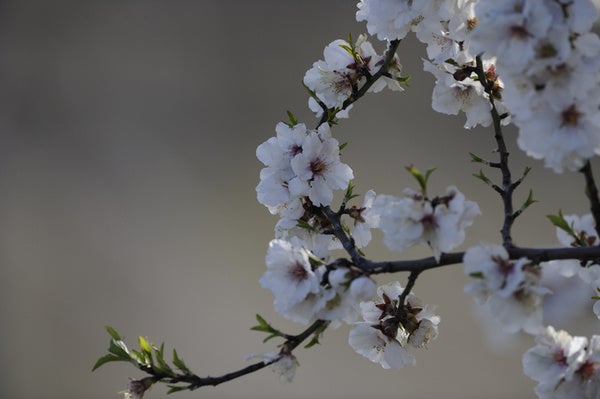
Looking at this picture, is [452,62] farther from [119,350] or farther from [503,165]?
[119,350]

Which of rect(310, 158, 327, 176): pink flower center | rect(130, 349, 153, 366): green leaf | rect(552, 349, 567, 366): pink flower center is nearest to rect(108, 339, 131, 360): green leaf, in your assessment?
rect(130, 349, 153, 366): green leaf

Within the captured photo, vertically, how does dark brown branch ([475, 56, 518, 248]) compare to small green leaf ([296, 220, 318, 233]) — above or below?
above

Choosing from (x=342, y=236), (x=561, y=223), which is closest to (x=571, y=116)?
(x=561, y=223)

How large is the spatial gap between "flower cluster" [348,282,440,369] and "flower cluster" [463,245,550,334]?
16 centimetres

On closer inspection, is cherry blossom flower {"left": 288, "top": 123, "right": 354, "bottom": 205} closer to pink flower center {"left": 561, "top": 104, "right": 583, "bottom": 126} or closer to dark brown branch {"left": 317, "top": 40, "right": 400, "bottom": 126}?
dark brown branch {"left": 317, "top": 40, "right": 400, "bottom": 126}

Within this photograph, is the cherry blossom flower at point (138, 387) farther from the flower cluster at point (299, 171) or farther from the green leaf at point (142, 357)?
the flower cluster at point (299, 171)

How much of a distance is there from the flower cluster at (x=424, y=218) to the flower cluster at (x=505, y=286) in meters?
0.02

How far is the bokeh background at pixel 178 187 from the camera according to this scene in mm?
2172

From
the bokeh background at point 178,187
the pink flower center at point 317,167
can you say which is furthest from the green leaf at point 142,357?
the bokeh background at point 178,187

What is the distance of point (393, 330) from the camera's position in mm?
680

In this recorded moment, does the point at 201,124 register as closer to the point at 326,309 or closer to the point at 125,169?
the point at 125,169

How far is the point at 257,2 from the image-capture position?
90.5 inches

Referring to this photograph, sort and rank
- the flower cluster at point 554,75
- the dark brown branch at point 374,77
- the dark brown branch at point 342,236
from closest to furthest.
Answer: the flower cluster at point 554,75
the dark brown branch at point 342,236
the dark brown branch at point 374,77

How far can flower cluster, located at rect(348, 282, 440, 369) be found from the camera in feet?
2.24
